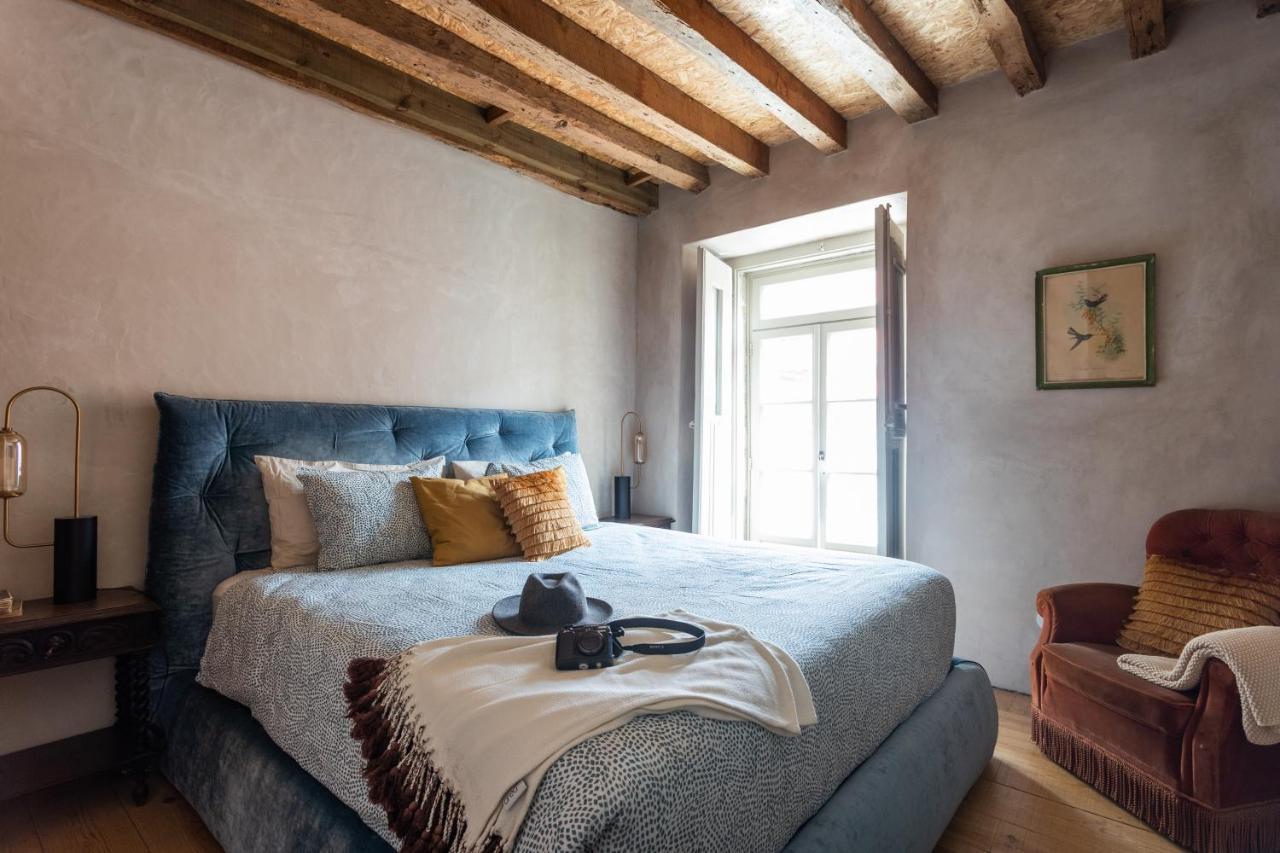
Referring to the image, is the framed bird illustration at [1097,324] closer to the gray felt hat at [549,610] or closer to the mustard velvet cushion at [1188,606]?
the mustard velvet cushion at [1188,606]

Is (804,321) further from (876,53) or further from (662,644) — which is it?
(662,644)

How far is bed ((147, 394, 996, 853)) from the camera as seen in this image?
3.27ft

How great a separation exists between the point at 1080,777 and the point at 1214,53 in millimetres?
2797

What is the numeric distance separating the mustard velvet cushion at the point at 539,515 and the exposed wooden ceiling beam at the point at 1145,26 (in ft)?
9.54

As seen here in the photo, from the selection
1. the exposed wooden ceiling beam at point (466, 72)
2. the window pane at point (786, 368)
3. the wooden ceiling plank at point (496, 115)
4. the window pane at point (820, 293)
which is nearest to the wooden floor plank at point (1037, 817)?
the window pane at point (786, 368)

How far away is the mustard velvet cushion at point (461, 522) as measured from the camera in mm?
2352

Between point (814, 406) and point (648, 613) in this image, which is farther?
point (814, 406)

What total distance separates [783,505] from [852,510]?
0.52 metres

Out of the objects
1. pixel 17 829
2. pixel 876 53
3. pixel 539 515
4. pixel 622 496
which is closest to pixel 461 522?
pixel 539 515

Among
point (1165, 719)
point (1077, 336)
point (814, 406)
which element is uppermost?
point (1077, 336)

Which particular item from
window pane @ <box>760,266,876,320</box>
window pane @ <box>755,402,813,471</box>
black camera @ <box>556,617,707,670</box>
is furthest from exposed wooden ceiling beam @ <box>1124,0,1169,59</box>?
black camera @ <box>556,617,707,670</box>

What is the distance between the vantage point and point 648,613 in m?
1.63

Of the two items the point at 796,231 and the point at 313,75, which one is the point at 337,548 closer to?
the point at 313,75

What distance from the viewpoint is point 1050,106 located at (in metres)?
2.77
